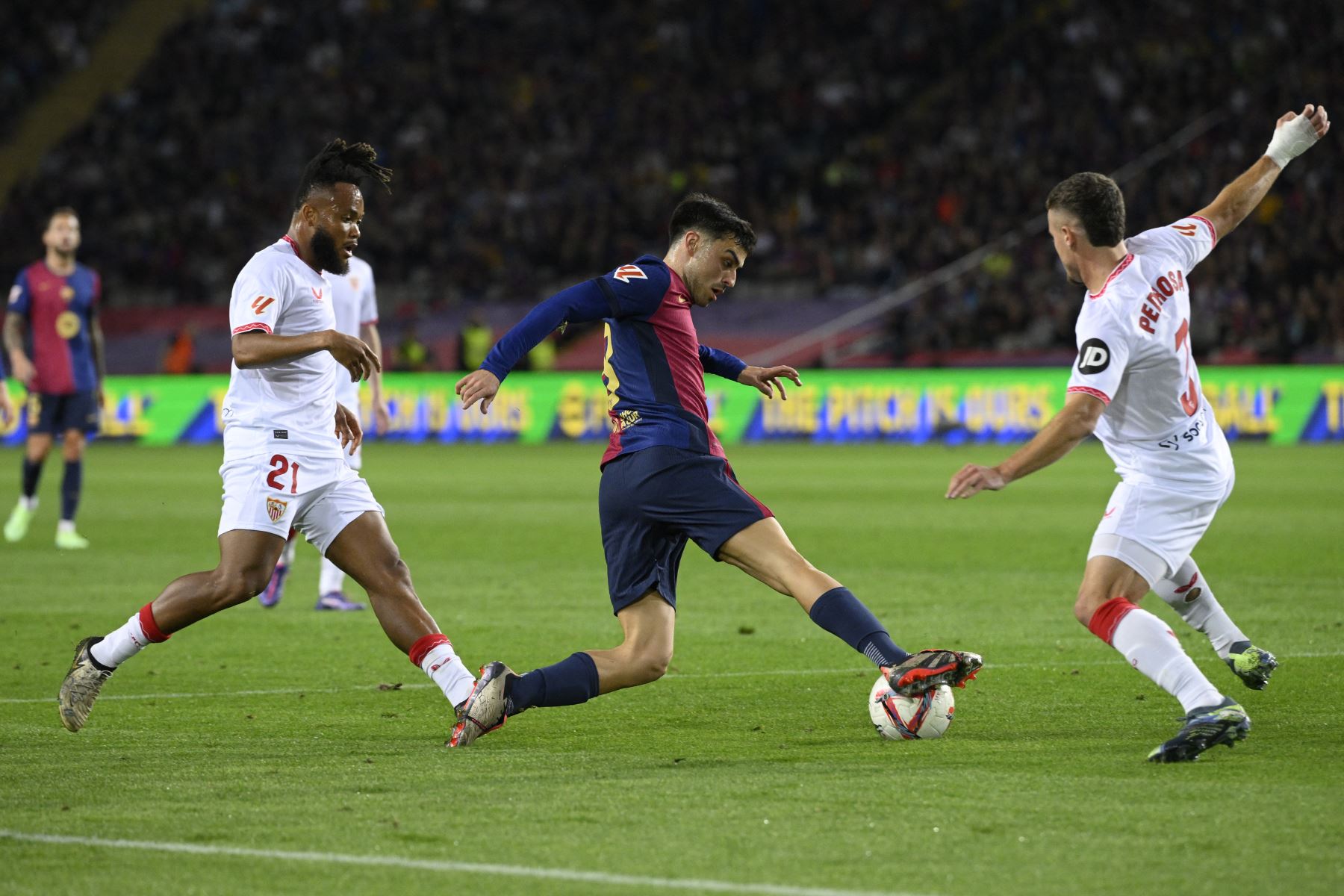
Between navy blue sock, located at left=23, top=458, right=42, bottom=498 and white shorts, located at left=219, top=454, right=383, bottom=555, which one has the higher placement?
white shorts, located at left=219, top=454, right=383, bottom=555

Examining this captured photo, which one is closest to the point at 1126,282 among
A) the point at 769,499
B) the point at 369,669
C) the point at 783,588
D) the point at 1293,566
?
the point at 783,588

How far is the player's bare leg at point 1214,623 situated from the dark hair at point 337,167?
3.39 metres

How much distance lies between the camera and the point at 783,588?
631cm

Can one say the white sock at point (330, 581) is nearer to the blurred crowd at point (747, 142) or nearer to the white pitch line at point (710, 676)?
the white pitch line at point (710, 676)

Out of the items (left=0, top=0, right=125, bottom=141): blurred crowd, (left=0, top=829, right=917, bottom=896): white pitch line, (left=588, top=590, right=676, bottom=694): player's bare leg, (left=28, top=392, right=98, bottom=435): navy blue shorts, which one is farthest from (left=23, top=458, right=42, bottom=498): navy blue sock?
(left=0, top=0, right=125, bottom=141): blurred crowd

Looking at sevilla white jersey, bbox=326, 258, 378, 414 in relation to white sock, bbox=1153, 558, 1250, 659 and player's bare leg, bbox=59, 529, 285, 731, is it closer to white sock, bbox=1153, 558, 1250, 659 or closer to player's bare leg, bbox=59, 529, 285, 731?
player's bare leg, bbox=59, 529, 285, 731

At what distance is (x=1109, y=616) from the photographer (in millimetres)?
6059

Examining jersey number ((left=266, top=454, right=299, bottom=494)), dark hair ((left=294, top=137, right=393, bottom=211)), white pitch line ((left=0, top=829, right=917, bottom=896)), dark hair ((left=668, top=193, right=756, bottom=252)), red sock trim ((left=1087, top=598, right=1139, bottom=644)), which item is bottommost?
white pitch line ((left=0, top=829, right=917, bottom=896))

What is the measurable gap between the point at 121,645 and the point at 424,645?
1143 mm

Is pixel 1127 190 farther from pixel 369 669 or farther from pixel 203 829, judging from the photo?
pixel 203 829

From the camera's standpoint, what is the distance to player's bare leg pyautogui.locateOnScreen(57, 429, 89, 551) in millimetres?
14492

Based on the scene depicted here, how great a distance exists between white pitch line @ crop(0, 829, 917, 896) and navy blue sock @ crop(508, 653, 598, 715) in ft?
5.73

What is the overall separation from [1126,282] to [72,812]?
12.4 ft

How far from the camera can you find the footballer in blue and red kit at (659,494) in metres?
6.25
